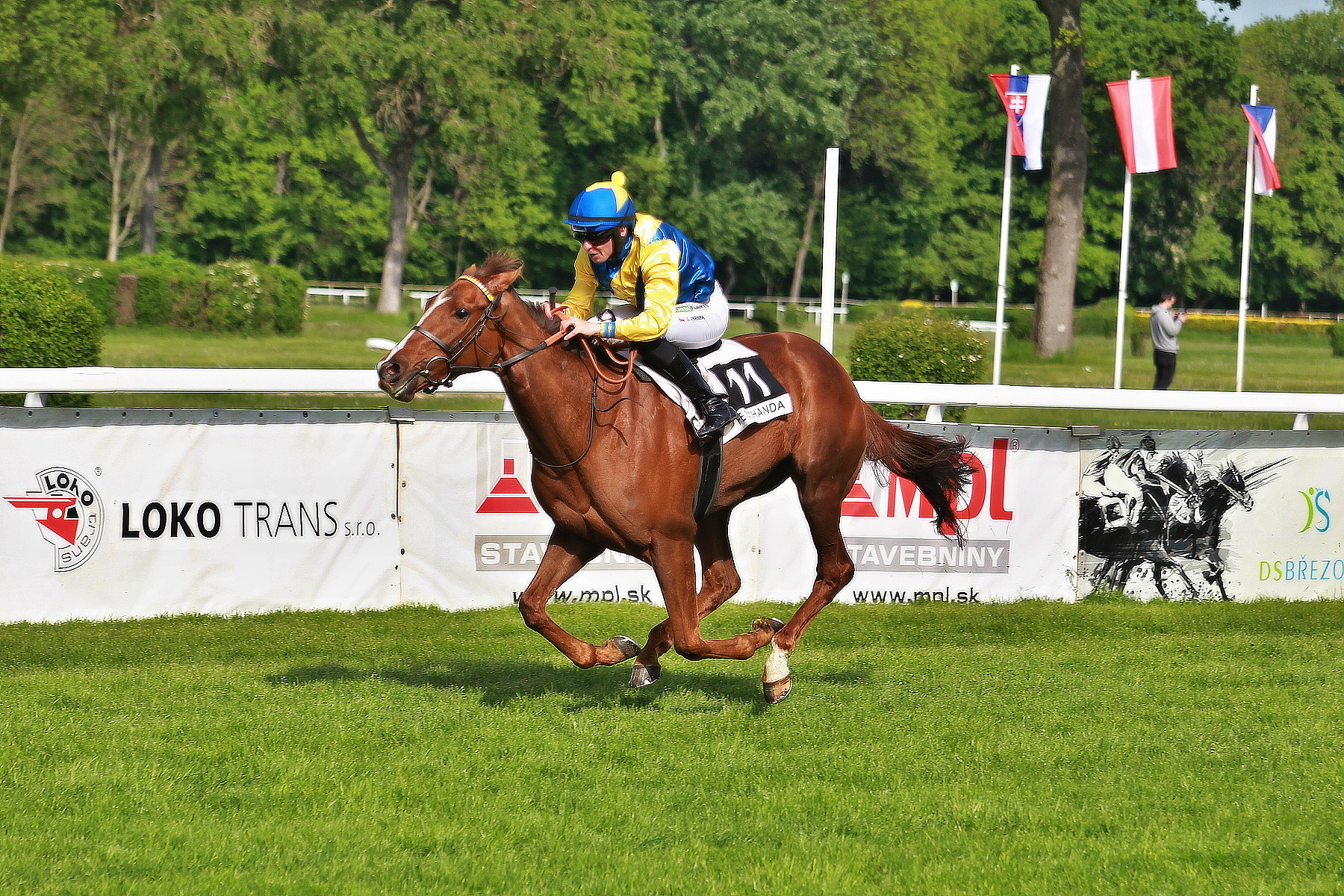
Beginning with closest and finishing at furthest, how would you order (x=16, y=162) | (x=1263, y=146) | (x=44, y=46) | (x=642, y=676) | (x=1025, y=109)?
(x=642, y=676)
(x=1025, y=109)
(x=1263, y=146)
(x=44, y=46)
(x=16, y=162)

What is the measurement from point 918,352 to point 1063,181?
1529 cm

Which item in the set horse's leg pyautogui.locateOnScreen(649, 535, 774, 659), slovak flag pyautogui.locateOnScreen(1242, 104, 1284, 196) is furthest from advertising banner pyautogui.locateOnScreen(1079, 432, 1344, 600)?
slovak flag pyautogui.locateOnScreen(1242, 104, 1284, 196)

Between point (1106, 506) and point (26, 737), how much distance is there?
648 cm

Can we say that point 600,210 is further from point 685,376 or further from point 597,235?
point 685,376

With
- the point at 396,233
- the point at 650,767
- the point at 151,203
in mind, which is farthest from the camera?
the point at 396,233

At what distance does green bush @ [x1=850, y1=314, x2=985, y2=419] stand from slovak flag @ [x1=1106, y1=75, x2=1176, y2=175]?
33.3 feet

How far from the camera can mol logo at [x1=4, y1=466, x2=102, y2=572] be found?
754 centimetres

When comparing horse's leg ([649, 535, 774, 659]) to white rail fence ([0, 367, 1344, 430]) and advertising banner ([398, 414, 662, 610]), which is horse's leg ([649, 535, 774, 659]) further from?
advertising banner ([398, 414, 662, 610])

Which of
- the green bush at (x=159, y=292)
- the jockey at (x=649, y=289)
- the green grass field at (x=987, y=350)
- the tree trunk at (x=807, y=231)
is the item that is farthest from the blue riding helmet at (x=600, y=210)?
the tree trunk at (x=807, y=231)

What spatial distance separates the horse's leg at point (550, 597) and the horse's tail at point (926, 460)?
1.70 meters

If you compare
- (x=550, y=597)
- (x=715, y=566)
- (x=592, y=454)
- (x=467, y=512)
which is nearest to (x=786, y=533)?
(x=467, y=512)

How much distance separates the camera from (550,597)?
230 inches

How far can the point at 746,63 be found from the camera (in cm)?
5028

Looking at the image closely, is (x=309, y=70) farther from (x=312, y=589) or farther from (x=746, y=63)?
(x=312, y=589)
